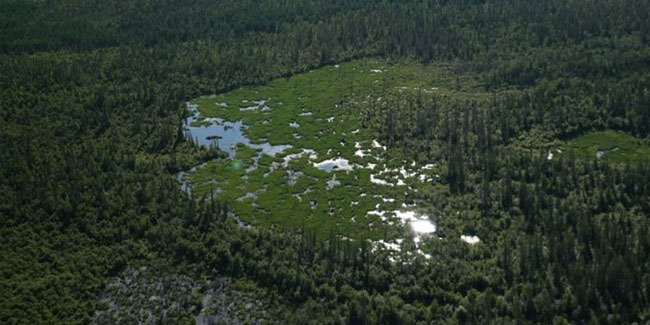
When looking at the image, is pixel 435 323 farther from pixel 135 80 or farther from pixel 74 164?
pixel 135 80

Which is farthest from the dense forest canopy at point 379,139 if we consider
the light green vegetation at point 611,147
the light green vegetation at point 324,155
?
the light green vegetation at point 324,155

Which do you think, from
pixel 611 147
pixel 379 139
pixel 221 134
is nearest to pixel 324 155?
pixel 379 139

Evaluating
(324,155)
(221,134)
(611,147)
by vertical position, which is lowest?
(324,155)

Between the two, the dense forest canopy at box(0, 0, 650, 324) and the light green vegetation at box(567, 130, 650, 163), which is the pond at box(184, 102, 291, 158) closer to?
the dense forest canopy at box(0, 0, 650, 324)

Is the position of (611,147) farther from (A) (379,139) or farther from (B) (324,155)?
(B) (324,155)

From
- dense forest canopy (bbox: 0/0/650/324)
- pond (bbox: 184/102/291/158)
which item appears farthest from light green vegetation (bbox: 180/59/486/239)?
dense forest canopy (bbox: 0/0/650/324)

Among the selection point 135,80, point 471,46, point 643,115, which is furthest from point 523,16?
point 135,80
